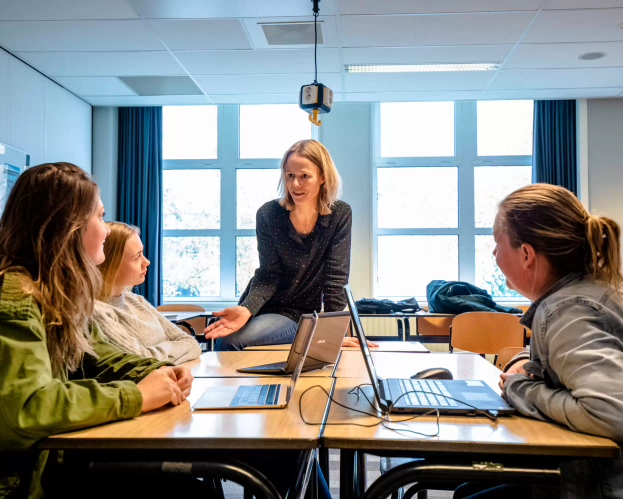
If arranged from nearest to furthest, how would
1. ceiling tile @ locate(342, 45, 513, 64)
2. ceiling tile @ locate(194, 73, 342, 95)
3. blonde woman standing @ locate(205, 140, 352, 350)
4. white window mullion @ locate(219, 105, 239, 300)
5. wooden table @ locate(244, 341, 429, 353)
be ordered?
wooden table @ locate(244, 341, 429, 353)
blonde woman standing @ locate(205, 140, 352, 350)
ceiling tile @ locate(342, 45, 513, 64)
ceiling tile @ locate(194, 73, 342, 95)
white window mullion @ locate(219, 105, 239, 300)

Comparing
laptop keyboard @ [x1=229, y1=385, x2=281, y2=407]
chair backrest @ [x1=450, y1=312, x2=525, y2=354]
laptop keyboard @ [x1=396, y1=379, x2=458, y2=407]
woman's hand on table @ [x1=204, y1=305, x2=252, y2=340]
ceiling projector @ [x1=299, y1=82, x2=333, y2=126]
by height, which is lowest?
→ chair backrest @ [x1=450, y1=312, x2=525, y2=354]

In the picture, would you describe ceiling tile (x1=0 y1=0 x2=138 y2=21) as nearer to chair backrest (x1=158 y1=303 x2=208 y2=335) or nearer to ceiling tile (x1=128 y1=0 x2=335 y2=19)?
ceiling tile (x1=128 y1=0 x2=335 y2=19)

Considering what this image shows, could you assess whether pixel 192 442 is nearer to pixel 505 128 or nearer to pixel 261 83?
pixel 261 83

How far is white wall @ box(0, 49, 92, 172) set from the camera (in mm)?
4676

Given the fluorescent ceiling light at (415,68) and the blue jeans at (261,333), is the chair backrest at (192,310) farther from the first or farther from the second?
the blue jeans at (261,333)

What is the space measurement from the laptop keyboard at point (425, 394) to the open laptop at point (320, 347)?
252 millimetres

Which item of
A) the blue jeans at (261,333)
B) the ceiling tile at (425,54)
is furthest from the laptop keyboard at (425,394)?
the ceiling tile at (425,54)

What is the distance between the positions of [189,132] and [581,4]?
4346mm

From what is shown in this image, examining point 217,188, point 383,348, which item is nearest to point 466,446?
point 383,348

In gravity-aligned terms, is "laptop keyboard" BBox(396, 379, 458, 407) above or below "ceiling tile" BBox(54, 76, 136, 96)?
below

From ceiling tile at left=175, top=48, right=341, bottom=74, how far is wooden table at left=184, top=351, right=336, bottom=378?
327 cm

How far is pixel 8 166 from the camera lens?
4586mm

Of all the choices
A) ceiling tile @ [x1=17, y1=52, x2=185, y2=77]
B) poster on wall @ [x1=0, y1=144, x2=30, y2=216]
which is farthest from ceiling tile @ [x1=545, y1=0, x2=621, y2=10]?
poster on wall @ [x1=0, y1=144, x2=30, y2=216]

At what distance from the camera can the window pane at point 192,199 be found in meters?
6.70
